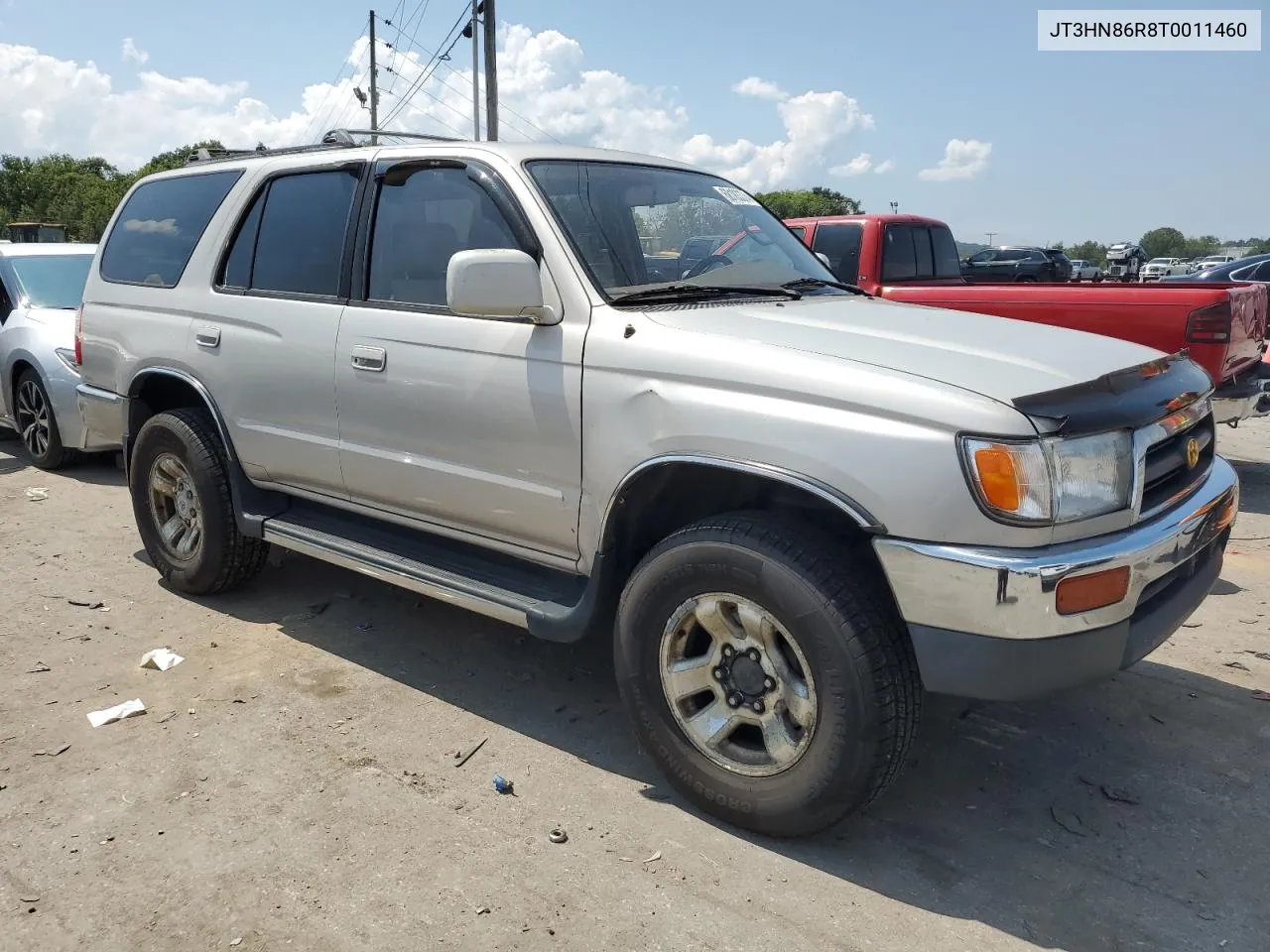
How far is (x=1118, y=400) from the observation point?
267cm

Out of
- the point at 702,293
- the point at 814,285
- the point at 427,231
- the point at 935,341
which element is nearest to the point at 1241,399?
the point at 814,285

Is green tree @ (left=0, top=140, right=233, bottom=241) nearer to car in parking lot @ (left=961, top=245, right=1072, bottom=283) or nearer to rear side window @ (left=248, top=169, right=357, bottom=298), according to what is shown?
car in parking lot @ (left=961, top=245, right=1072, bottom=283)

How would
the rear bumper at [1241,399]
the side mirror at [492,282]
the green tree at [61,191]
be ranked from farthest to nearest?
the green tree at [61,191], the rear bumper at [1241,399], the side mirror at [492,282]

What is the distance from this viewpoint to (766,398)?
106 inches

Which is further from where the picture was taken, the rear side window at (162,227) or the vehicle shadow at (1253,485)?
the vehicle shadow at (1253,485)

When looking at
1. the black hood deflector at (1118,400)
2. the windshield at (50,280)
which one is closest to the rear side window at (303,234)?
the black hood deflector at (1118,400)

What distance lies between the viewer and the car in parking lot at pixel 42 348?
7371 mm

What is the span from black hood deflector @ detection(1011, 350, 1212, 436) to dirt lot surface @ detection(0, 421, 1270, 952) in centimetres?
122

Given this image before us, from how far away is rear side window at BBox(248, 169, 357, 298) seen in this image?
13.0 feet

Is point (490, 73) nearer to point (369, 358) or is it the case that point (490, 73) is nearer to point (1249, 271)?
point (1249, 271)

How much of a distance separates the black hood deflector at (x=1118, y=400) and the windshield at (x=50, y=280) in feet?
25.1

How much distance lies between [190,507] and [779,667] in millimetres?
3182

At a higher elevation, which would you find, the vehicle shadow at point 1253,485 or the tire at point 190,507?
the tire at point 190,507

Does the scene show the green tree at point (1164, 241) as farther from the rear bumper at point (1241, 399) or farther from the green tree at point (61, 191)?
the rear bumper at point (1241, 399)
